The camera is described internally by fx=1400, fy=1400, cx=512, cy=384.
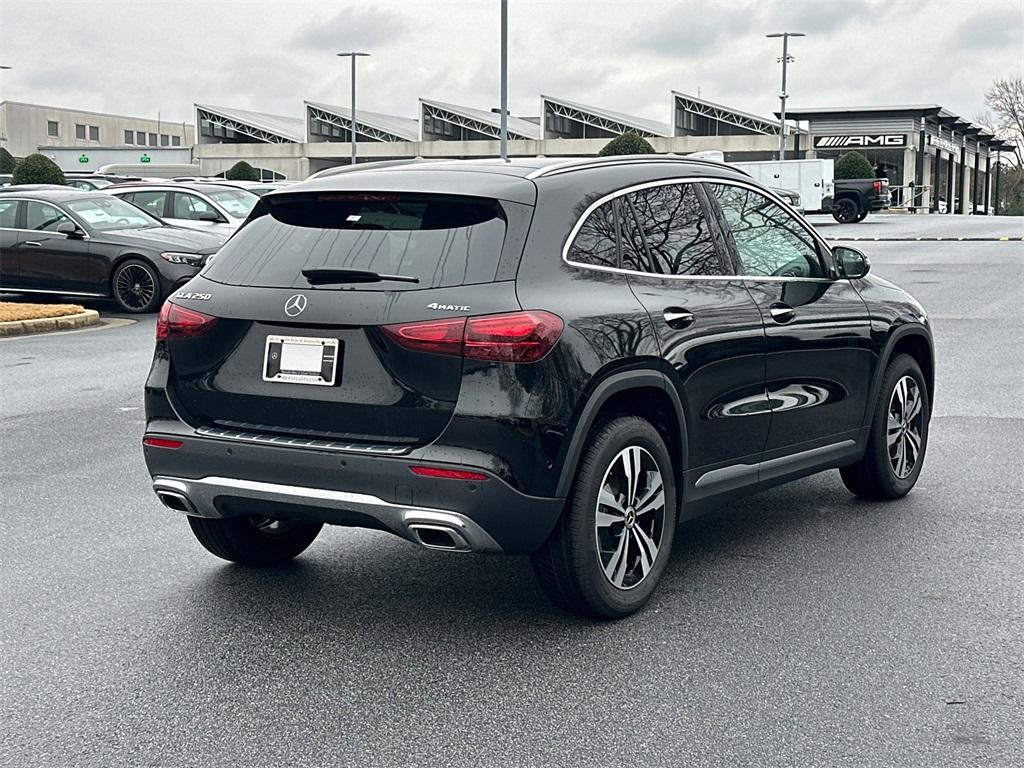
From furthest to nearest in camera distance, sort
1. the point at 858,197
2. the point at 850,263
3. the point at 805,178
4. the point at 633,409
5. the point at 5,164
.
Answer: the point at 5,164 → the point at 858,197 → the point at 805,178 → the point at 850,263 → the point at 633,409

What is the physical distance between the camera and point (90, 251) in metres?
18.3

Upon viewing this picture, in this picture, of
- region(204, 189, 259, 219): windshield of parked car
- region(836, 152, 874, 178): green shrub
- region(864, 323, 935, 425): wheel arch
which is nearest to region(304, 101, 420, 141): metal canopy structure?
region(836, 152, 874, 178): green shrub

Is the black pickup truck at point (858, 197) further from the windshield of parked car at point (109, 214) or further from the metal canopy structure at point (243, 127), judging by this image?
the metal canopy structure at point (243, 127)

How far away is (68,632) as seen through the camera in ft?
16.6

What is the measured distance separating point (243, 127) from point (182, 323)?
98797 mm

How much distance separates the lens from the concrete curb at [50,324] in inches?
623

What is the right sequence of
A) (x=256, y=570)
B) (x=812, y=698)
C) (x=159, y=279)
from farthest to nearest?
1. (x=159, y=279)
2. (x=256, y=570)
3. (x=812, y=698)

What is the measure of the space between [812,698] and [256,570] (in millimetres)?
2538

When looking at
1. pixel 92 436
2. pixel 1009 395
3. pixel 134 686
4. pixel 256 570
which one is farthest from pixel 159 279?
pixel 134 686

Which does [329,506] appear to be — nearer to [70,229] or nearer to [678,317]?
[678,317]

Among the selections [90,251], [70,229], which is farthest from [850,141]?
[90,251]

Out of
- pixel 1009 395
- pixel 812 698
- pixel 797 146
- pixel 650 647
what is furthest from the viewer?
pixel 797 146

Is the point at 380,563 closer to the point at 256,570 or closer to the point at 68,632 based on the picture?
the point at 256,570

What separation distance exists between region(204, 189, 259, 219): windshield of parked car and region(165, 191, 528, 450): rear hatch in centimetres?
1718
